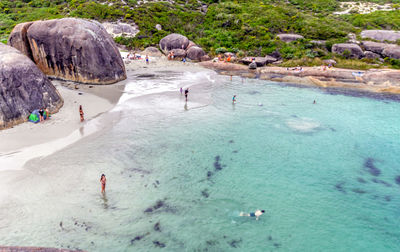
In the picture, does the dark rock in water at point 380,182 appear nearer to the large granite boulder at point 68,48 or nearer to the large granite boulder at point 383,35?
the large granite boulder at point 68,48

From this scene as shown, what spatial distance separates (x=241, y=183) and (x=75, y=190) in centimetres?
900

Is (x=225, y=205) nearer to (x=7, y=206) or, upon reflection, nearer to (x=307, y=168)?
(x=307, y=168)

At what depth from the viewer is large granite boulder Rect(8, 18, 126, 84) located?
27.1 m

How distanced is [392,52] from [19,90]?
5203 cm

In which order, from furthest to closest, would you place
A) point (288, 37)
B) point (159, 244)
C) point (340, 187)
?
point (288, 37) → point (340, 187) → point (159, 244)

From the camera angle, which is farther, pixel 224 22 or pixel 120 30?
pixel 224 22

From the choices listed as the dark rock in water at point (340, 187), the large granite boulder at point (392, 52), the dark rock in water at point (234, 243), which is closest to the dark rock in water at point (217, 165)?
the dark rock in water at point (234, 243)

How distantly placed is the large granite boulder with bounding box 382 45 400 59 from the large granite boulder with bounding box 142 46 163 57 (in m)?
39.5

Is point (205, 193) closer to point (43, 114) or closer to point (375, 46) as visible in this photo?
point (43, 114)

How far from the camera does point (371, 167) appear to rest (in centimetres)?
1666

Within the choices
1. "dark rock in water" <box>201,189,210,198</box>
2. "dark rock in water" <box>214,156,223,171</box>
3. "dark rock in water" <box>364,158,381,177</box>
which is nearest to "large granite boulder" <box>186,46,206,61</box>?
"dark rock in water" <box>214,156,223,171</box>

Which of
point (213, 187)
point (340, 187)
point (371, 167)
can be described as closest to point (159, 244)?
point (213, 187)

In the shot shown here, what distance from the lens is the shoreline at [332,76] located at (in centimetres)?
3384

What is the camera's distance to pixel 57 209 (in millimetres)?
11383
